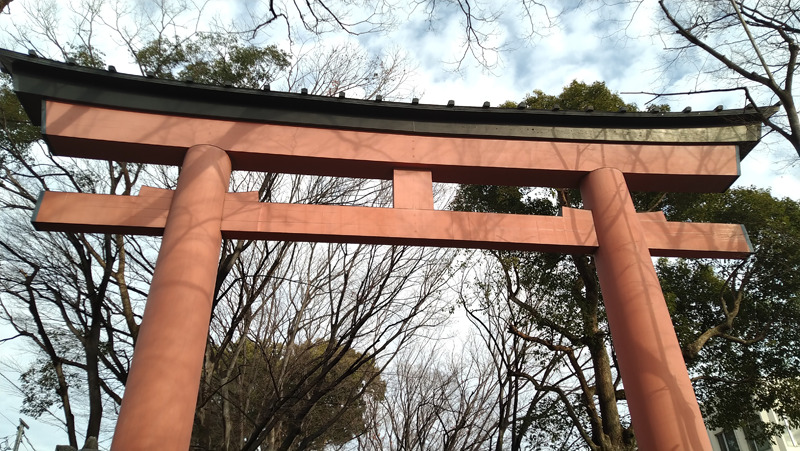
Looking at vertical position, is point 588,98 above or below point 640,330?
above

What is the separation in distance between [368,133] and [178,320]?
8.54 ft

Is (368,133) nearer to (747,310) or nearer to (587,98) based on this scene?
(587,98)

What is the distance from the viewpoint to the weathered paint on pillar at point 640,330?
13.6ft

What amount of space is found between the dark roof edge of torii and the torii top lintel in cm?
1

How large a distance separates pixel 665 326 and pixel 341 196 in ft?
18.2

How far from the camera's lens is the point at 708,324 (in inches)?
397

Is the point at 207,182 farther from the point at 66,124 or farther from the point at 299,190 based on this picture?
the point at 299,190

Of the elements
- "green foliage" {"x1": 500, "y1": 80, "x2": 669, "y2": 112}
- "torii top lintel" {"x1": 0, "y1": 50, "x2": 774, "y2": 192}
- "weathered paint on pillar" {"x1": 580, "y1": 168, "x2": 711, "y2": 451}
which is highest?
"green foliage" {"x1": 500, "y1": 80, "x2": 669, "y2": 112}

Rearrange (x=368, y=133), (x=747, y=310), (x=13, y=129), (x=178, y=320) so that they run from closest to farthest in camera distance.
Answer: (x=178, y=320), (x=368, y=133), (x=13, y=129), (x=747, y=310)

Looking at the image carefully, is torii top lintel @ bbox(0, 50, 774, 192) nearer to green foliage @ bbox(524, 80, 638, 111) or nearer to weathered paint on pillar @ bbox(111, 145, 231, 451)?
weathered paint on pillar @ bbox(111, 145, 231, 451)

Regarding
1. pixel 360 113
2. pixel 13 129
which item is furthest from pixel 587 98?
pixel 13 129

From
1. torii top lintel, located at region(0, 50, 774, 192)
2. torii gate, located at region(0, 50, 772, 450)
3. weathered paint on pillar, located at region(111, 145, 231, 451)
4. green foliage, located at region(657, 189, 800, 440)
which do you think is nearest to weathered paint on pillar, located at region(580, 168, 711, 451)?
torii gate, located at region(0, 50, 772, 450)

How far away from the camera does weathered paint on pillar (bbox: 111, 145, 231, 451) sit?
3.66 metres

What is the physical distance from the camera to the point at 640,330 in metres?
4.48
